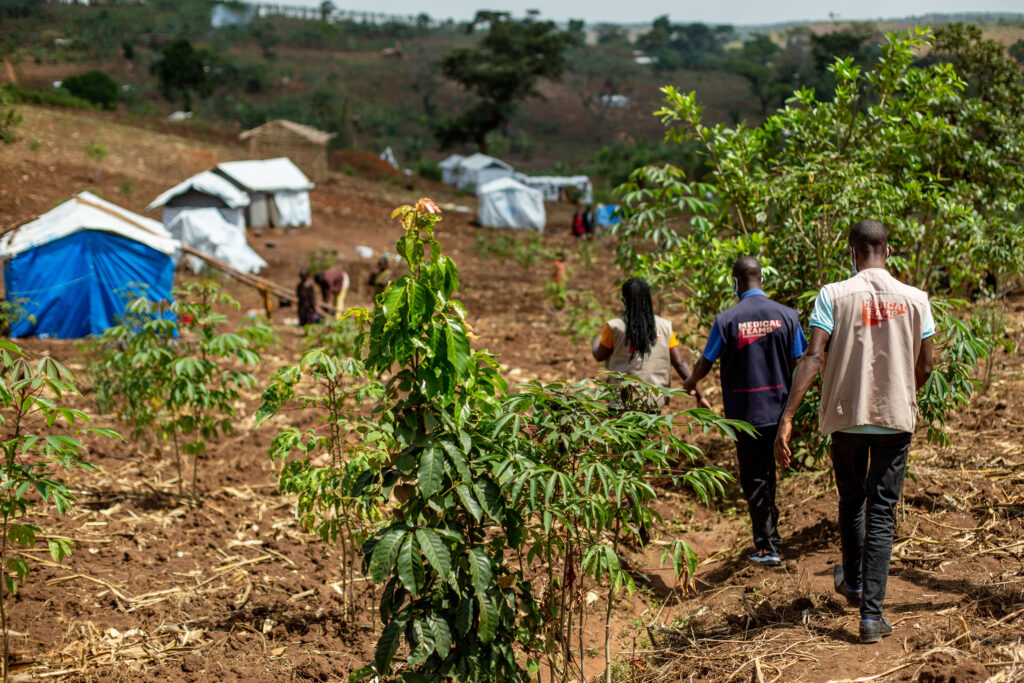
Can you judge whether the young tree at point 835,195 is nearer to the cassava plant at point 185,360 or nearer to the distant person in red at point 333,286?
the cassava plant at point 185,360

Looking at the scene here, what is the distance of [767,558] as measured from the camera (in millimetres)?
4090

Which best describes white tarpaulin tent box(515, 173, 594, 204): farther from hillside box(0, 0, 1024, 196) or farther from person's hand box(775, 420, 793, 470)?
person's hand box(775, 420, 793, 470)

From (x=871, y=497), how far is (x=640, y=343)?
1525 millimetres

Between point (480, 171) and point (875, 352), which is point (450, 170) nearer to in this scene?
point (480, 171)

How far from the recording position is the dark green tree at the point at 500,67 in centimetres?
3725

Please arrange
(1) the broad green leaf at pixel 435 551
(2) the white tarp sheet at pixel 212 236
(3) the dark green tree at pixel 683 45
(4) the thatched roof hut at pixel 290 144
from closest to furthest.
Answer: (1) the broad green leaf at pixel 435 551, (2) the white tarp sheet at pixel 212 236, (4) the thatched roof hut at pixel 290 144, (3) the dark green tree at pixel 683 45

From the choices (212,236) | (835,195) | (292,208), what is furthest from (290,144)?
(835,195)

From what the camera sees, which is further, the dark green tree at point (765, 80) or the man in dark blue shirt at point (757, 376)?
the dark green tree at point (765, 80)

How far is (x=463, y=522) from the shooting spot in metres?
2.72

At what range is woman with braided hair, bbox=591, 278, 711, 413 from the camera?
434 centimetres

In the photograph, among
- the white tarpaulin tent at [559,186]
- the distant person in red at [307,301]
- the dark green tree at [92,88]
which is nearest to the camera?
the distant person in red at [307,301]

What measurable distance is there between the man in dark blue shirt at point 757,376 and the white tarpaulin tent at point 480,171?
99.9ft

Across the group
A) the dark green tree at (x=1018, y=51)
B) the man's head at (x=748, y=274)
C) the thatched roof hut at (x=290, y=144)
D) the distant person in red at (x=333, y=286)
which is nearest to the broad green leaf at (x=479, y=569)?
the man's head at (x=748, y=274)

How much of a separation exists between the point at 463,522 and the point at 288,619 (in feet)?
6.44
